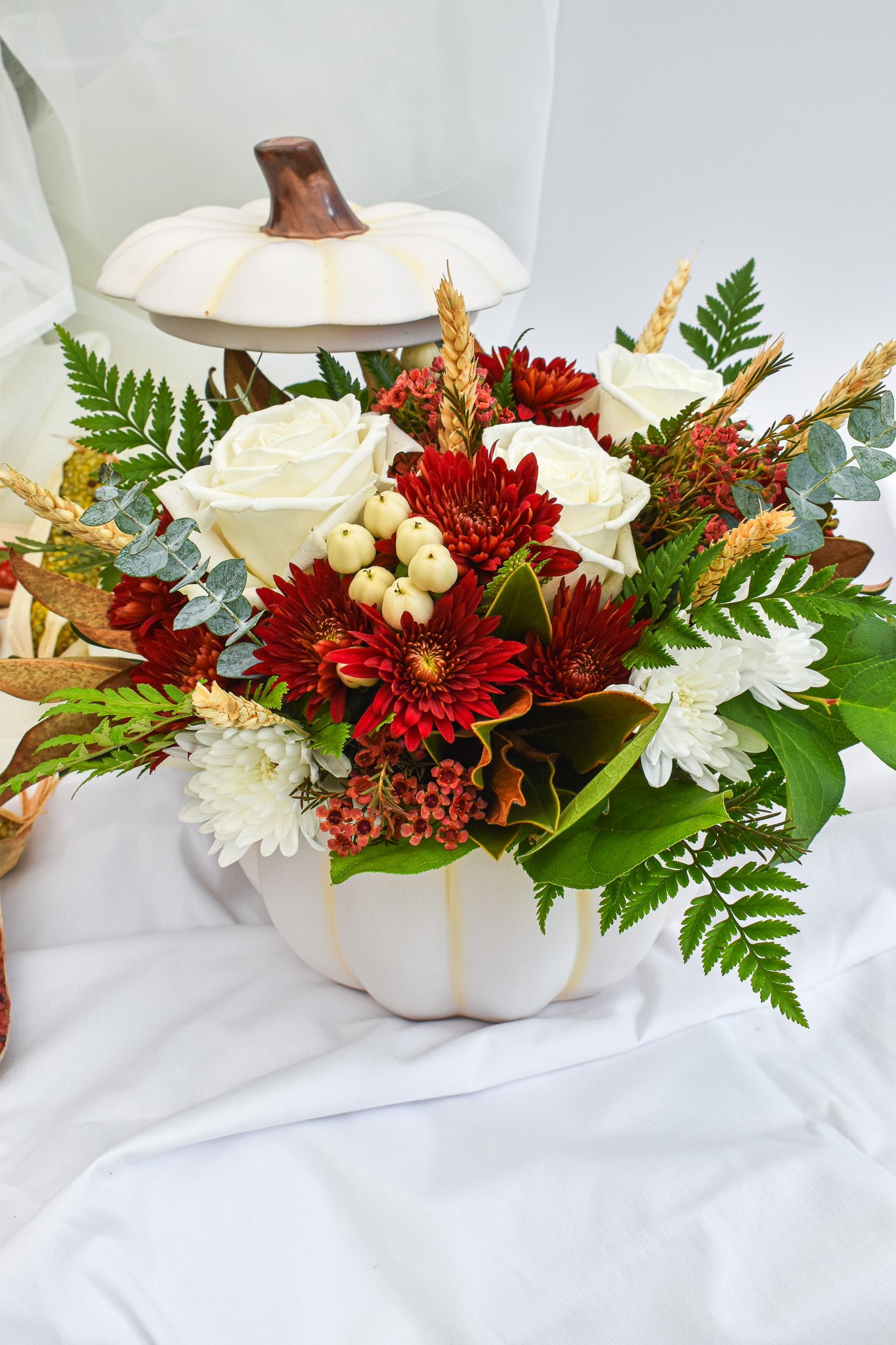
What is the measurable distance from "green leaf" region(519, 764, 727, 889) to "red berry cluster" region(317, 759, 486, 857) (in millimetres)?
36

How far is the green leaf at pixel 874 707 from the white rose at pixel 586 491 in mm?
120

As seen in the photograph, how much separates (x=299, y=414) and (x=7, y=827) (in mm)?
397

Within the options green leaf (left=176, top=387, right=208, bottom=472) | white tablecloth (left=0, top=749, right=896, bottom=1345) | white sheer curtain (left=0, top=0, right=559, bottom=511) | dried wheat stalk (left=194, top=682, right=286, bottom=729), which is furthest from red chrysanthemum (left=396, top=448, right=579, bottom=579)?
white sheer curtain (left=0, top=0, right=559, bottom=511)

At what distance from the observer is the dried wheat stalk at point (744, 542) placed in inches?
13.8

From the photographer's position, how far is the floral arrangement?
0.37 m

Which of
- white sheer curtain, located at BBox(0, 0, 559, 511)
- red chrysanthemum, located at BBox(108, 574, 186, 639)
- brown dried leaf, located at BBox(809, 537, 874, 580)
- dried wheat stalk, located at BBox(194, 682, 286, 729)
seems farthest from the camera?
white sheer curtain, located at BBox(0, 0, 559, 511)

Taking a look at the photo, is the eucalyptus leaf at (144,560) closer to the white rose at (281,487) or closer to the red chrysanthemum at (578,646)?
the white rose at (281,487)

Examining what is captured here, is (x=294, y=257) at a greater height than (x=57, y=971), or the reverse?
(x=294, y=257)

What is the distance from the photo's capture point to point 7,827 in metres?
0.66

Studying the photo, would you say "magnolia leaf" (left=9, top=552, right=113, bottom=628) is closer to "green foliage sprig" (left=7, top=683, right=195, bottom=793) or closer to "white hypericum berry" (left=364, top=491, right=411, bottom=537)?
"green foliage sprig" (left=7, top=683, right=195, bottom=793)

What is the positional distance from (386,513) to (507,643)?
3.1 inches

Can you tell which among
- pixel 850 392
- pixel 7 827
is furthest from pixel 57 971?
pixel 850 392

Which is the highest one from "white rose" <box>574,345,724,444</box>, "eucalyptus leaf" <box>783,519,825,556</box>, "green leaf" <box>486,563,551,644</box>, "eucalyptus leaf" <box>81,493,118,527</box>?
"white rose" <box>574,345,724,444</box>

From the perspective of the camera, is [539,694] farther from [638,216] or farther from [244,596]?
[638,216]
